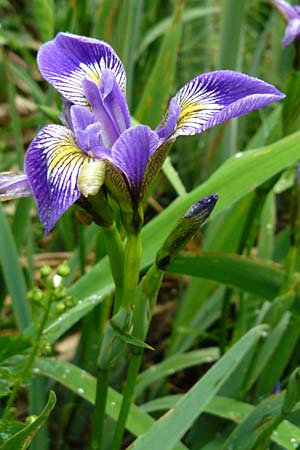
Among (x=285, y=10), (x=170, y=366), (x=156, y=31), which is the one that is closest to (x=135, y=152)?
(x=285, y=10)

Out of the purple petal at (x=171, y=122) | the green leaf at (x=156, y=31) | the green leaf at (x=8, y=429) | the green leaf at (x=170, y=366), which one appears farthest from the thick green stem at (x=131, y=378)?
the green leaf at (x=156, y=31)

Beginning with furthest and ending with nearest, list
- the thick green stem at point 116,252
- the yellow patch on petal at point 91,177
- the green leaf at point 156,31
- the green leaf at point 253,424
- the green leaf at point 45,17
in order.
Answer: the green leaf at point 156,31 → the green leaf at point 45,17 → the green leaf at point 253,424 → the thick green stem at point 116,252 → the yellow patch on petal at point 91,177

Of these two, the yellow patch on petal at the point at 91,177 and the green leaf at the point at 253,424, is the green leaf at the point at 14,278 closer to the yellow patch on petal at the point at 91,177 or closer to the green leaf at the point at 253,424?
the green leaf at the point at 253,424

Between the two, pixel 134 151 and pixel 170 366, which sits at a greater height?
pixel 134 151

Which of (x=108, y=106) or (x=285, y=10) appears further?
(x=285, y=10)

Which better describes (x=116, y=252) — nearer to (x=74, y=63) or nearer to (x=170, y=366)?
(x=74, y=63)

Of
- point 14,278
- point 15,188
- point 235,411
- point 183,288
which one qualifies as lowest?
point 183,288

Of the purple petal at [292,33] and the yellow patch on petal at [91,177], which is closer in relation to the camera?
the yellow patch on petal at [91,177]

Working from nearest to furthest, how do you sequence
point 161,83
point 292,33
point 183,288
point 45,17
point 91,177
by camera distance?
point 91,177, point 292,33, point 45,17, point 161,83, point 183,288
